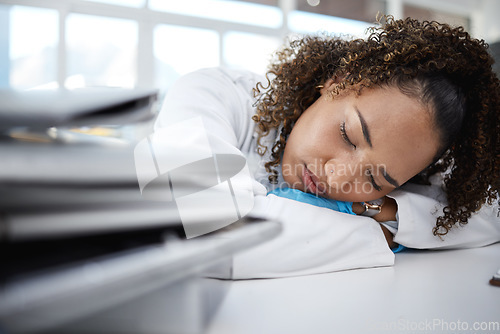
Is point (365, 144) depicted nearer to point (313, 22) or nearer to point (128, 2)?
point (128, 2)

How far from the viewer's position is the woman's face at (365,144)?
17.1 inches

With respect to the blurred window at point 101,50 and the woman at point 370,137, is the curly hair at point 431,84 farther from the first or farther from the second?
the blurred window at point 101,50

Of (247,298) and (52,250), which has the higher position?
(52,250)

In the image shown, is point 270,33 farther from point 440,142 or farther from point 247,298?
point 247,298

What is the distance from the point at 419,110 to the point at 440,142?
0.22 ft

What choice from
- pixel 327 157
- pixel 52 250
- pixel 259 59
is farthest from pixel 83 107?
pixel 259 59

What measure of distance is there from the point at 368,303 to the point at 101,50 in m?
2.29

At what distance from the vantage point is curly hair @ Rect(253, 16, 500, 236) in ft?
1.58

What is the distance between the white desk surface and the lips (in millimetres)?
136

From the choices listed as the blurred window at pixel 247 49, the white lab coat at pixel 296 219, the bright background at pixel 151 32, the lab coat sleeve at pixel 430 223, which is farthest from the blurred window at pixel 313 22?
the lab coat sleeve at pixel 430 223

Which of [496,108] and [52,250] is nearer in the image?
[52,250]

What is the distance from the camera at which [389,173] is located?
454mm

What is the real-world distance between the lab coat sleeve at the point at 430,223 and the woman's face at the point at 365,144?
40 millimetres

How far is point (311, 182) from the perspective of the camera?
49cm
